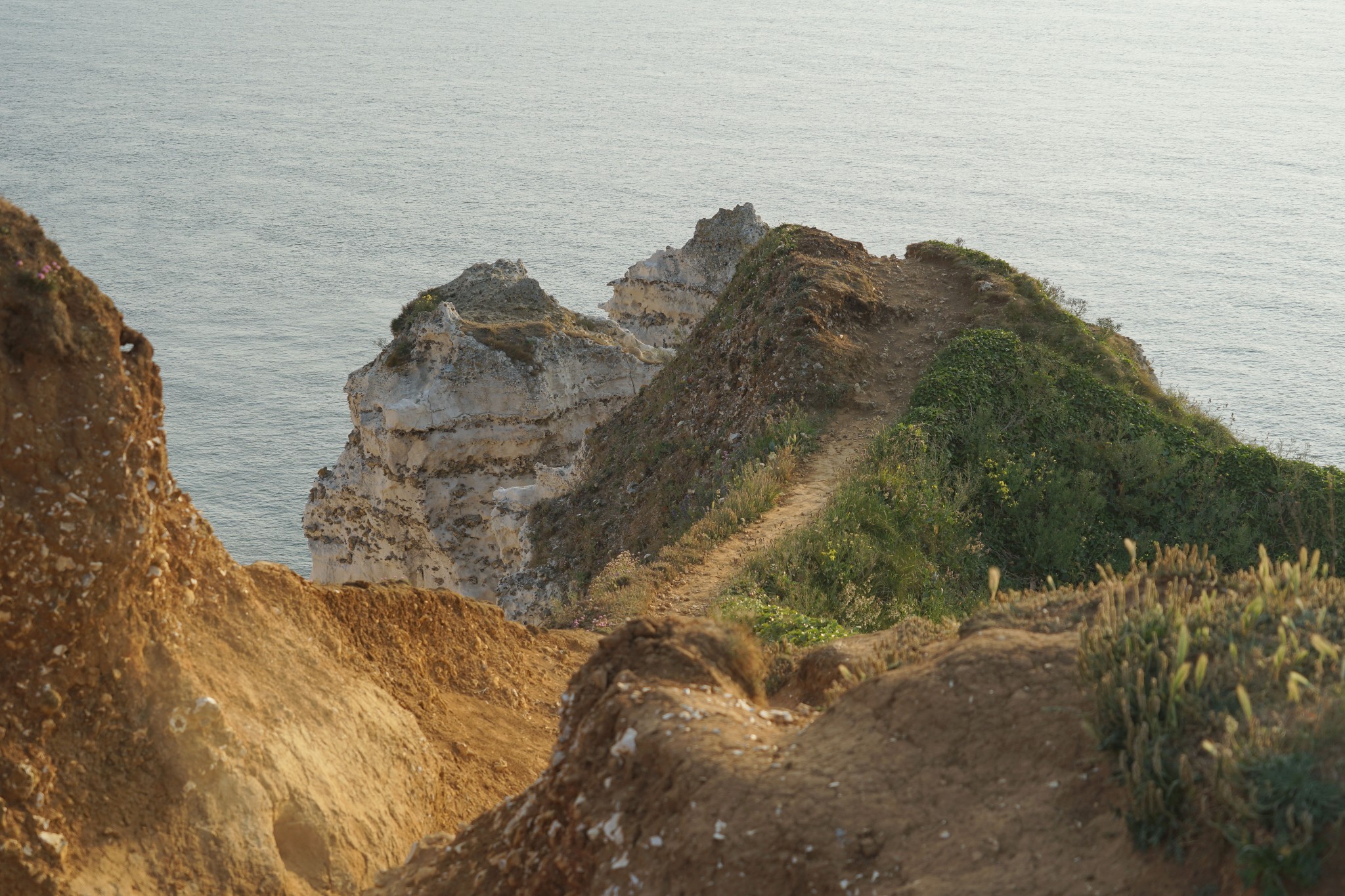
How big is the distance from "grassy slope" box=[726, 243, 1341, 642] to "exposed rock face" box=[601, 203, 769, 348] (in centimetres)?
1818

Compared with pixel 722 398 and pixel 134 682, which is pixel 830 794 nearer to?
pixel 134 682

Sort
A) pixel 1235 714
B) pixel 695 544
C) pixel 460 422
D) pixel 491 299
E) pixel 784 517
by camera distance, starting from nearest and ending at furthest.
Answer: pixel 1235 714 < pixel 695 544 < pixel 784 517 < pixel 460 422 < pixel 491 299

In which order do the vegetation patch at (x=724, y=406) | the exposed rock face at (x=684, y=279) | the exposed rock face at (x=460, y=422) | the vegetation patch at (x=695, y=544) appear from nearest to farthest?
the vegetation patch at (x=695, y=544) < the vegetation patch at (x=724, y=406) < the exposed rock face at (x=460, y=422) < the exposed rock face at (x=684, y=279)

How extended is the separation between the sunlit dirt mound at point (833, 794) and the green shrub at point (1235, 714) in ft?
0.73

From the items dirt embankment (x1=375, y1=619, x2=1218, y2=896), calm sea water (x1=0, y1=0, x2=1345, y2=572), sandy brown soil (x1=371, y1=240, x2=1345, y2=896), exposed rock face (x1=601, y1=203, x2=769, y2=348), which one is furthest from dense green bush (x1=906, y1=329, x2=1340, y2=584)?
calm sea water (x1=0, y1=0, x2=1345, y2=572)

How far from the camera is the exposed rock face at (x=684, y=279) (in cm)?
3828

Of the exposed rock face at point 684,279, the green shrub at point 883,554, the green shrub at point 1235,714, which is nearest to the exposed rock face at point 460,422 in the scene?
the exposed rock face at point 684,279

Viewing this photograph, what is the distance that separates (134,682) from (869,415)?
13.7 m

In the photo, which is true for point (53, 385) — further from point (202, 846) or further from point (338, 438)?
point (338, 438)

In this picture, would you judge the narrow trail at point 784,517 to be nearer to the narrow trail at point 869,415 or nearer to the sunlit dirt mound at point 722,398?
the narrow trail at point 869,415

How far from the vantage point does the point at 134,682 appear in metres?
7.61

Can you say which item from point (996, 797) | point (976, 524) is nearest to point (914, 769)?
point (996, 797)

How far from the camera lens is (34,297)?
7.18 meters

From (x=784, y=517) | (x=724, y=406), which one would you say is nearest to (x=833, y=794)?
(x=784, y=517)
